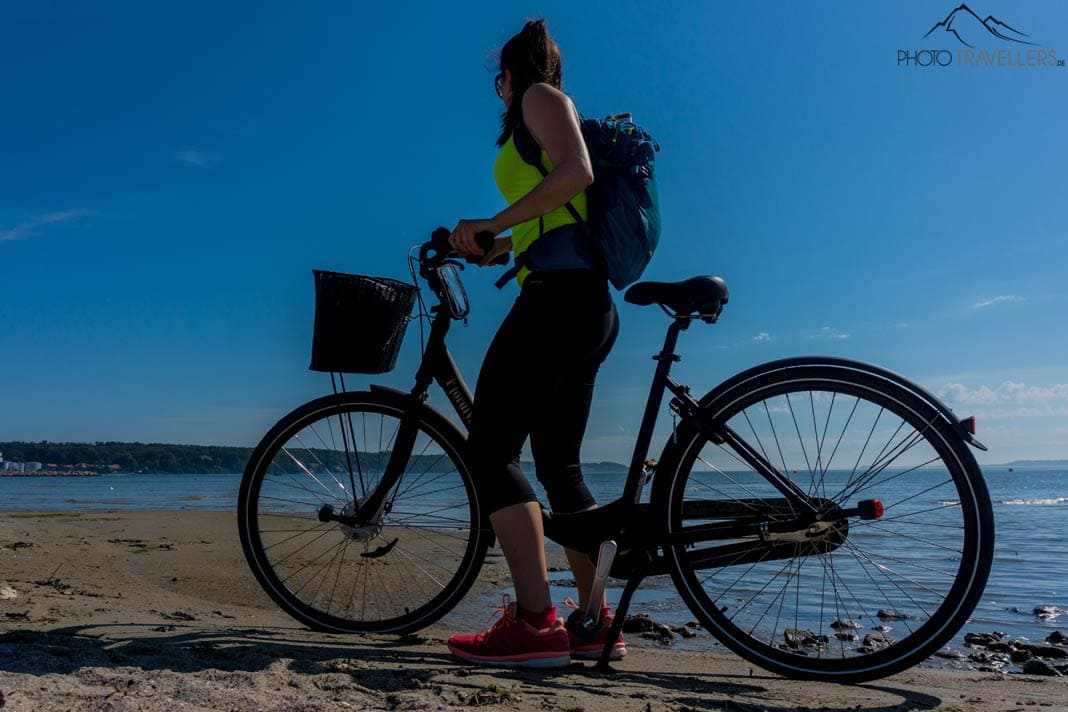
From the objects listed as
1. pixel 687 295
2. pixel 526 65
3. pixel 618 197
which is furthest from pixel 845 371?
pixel 526 65

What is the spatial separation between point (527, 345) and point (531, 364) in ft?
0.22

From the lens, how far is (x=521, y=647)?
8.58ft

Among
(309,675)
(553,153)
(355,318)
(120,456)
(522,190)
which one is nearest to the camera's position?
(309,675)

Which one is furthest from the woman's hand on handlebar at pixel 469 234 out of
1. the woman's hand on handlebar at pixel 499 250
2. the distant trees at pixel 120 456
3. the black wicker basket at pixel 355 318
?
the distant trees at pixel 120 456

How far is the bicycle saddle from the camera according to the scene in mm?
2582

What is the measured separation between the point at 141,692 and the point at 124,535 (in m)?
6.54

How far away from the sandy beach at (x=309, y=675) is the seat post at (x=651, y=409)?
65cm

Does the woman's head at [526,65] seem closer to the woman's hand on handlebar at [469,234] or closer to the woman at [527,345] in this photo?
the woman at [527,345]

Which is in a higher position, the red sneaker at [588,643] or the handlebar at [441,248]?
the handlebar at [441,248]

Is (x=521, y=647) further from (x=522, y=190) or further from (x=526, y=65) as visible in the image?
(x=526, y=65)

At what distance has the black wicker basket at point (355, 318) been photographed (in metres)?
3.00

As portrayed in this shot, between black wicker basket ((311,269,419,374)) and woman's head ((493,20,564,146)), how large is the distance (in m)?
0.79

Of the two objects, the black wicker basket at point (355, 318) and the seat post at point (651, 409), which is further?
the black wicker basket at point (355, 318)

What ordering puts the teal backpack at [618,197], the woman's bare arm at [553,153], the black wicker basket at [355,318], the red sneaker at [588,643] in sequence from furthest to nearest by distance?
the black wicker basket at [355,318]
the red sneaker at [588,643]
the teal backpack at [618,197]
the woman's bare arm at [553,153]
